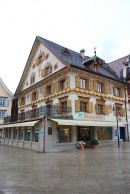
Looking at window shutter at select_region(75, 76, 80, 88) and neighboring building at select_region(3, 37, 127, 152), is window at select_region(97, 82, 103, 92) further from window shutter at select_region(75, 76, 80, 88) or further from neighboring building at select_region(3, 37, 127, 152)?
window shutter at select_region(75, 76, 80, 88)

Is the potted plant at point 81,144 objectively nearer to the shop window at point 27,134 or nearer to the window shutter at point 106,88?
the shop window at point 27,134

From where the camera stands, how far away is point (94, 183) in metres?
6.53

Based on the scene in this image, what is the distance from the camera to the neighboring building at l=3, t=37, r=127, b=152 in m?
17.6

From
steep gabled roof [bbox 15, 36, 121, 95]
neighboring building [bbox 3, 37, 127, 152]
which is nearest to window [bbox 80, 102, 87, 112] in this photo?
neighboring building [bbox 3, 37, 127, 152]

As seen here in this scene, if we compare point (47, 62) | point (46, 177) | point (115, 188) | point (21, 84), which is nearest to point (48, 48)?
point (47, 62)

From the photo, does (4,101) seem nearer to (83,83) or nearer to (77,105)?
(83,83)

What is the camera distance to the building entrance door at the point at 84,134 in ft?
63.7

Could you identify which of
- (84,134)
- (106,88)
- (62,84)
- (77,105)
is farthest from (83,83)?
(84,134)

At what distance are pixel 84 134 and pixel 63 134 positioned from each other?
9.57ft

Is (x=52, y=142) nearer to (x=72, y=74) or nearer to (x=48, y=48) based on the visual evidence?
(x=72, y=74)

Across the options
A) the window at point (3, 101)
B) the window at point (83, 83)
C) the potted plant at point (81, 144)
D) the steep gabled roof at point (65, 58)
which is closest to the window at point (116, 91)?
the steep gabled roof at point (65, 58)

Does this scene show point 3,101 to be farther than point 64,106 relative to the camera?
Yes

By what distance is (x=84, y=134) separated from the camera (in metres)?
20.0

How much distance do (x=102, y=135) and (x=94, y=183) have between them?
15.6 metres
